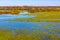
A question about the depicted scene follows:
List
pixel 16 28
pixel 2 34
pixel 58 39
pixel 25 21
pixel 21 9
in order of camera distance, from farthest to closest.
A: 1. pixel 21 9
2. pixel 25 21
3. pixel 16 28
4. pixel 2 34
5. pixel 58 39

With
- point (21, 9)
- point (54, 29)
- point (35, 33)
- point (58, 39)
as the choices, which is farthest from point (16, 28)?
point (21, 9)

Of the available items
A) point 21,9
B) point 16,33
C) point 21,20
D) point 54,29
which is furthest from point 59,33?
point 21,9

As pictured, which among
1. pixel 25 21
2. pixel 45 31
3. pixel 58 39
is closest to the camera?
pixel 58 39

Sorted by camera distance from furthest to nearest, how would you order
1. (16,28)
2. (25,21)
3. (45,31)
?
(25,21) → (16,28) → (45,31)

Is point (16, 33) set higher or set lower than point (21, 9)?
higher

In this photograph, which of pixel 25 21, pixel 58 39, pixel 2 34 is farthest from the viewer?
pixel 25 21

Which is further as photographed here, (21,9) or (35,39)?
(21,9)

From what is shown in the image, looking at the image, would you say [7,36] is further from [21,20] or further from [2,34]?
[21,20]

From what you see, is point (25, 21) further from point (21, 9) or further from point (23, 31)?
point (21, 9)

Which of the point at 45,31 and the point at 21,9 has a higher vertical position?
the point at 45,31
